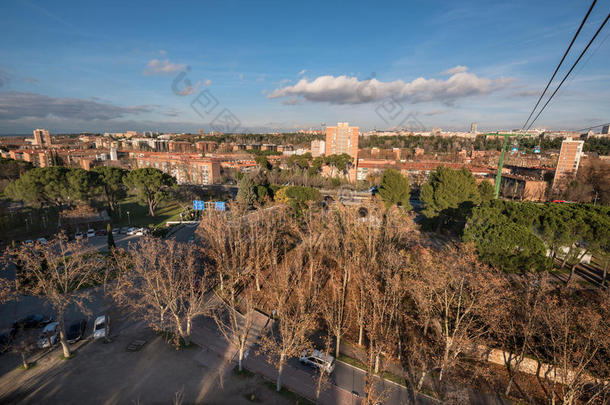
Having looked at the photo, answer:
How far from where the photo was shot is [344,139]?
91.7 metres

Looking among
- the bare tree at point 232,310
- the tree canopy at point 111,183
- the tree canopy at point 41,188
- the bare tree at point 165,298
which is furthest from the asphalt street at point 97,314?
the tree canopy at point 111,183

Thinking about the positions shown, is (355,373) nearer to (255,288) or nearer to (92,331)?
(255,288)

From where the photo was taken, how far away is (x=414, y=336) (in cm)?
1617

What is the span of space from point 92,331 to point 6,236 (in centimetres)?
2476

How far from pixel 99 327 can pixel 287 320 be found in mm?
11365

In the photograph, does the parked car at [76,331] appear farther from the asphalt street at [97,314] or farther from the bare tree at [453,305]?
the bare tree at [453,305]

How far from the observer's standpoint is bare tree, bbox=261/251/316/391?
12.8 m

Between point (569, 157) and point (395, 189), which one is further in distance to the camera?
point (569, 157)

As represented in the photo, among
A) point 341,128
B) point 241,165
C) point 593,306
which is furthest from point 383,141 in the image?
point 593,306

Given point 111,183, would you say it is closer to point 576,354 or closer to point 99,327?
point 99,327

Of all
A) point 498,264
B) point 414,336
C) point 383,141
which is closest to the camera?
point 414,336

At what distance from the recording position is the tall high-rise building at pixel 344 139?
3565 inches

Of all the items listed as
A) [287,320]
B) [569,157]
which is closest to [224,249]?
[287,320]

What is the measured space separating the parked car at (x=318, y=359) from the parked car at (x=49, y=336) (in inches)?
522
